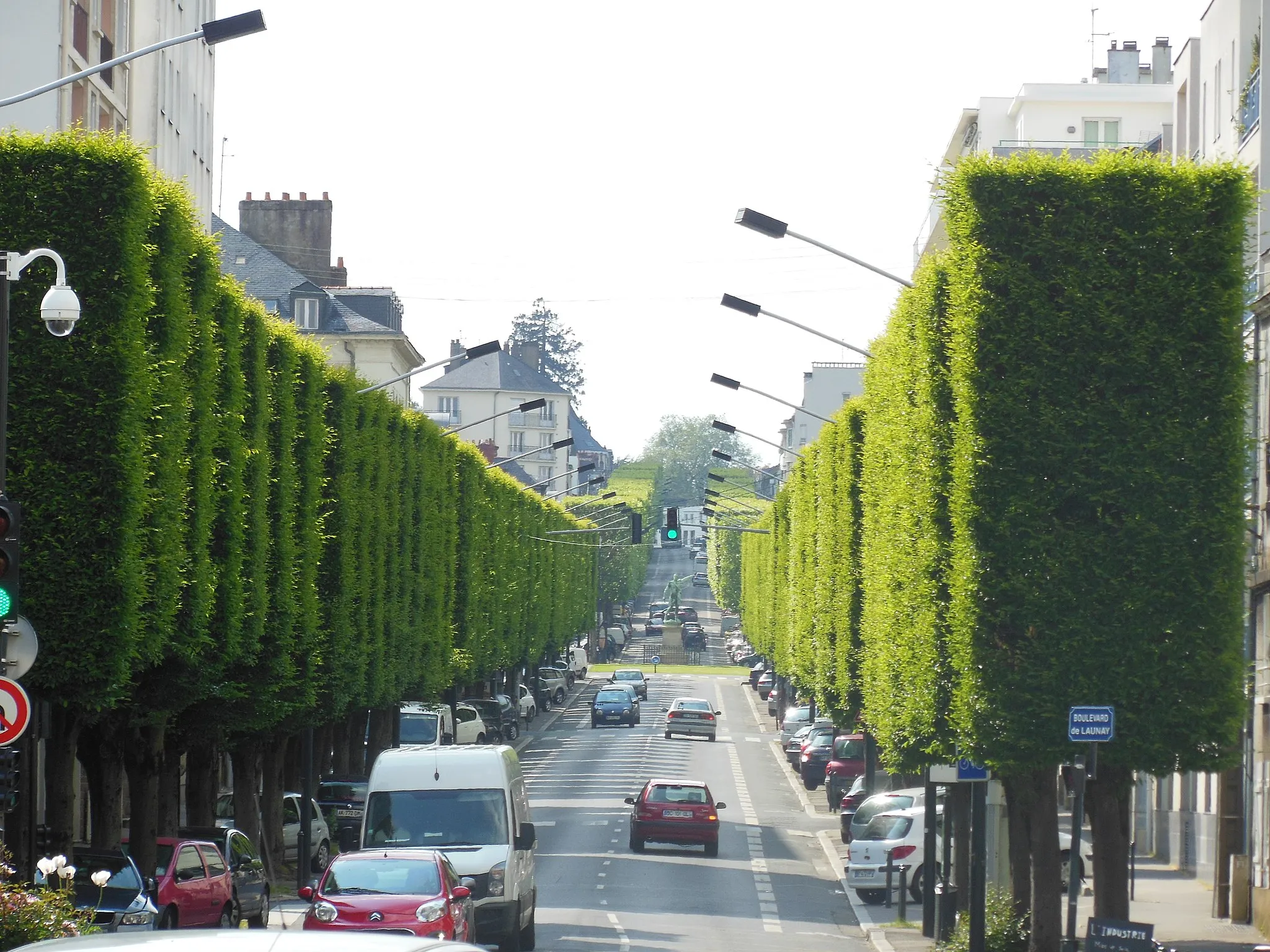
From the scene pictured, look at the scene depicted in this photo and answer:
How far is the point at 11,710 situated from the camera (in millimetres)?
16000

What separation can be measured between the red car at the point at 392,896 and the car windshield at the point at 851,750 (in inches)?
1250

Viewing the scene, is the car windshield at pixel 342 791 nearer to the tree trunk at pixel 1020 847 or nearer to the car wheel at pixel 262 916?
the car wheel at pixel 262 916

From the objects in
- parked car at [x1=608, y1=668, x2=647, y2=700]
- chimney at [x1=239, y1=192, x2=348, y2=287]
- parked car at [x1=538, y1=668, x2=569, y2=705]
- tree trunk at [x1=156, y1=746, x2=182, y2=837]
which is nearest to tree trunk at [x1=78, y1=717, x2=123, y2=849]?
tree trunk at [x1=156, y1=746, x2=182, y2=837]

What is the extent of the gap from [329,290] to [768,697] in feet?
96.9

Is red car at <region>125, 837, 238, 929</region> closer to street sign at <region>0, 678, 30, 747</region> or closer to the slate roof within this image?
street sign at <region>0, 678, 30, 747</region>

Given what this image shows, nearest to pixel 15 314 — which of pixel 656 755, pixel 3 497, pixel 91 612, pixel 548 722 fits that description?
pixel 91 612

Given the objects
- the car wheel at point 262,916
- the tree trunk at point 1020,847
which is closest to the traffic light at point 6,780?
the car wheel at point 262,916

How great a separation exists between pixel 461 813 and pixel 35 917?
35.6 ft

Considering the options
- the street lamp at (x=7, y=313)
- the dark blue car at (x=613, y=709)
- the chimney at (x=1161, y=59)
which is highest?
the chimney at (x=1161, y=59)

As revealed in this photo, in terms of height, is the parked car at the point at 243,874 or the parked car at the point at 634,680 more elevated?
the parked car at the point at 243,874

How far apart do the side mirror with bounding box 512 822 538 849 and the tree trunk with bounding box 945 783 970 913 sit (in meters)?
6.50

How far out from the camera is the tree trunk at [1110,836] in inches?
784

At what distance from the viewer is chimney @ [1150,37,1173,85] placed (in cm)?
7875

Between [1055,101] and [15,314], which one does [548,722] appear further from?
[15,314]
